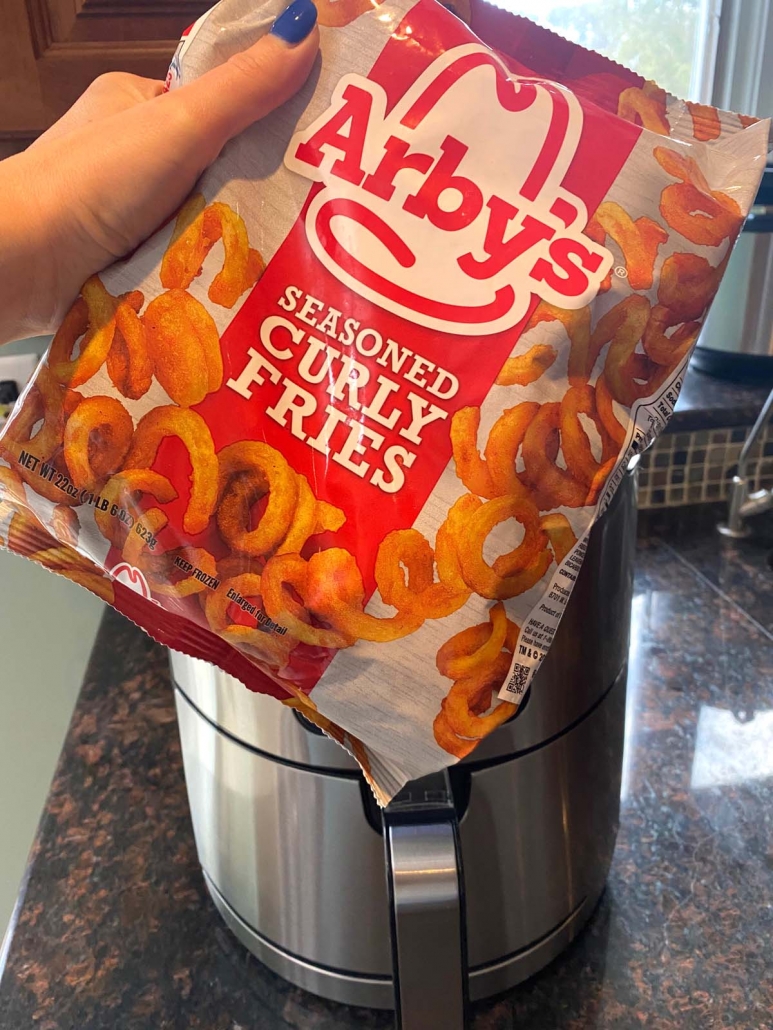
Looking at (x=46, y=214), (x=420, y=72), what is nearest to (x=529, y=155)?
(x=420, y=72)

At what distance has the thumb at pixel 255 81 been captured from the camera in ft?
1.06

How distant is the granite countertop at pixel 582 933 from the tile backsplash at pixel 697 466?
26cm

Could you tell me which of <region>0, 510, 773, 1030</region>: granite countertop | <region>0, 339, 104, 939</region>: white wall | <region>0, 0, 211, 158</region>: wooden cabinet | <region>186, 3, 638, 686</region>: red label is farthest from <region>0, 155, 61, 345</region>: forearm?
<region>0, 339, 104, 939</region>: white wall

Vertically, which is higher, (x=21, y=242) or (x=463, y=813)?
(x=21, y=242)

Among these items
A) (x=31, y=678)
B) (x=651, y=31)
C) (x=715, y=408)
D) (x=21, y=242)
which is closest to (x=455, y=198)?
(x=21, y=242)

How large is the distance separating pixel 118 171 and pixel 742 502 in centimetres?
81

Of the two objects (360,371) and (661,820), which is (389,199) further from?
(661,820)

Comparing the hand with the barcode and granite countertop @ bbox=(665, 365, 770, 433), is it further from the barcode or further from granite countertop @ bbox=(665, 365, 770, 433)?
granite countertop @ bbox=(665, 365, 770, 433)

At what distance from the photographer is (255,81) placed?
1.06 ft

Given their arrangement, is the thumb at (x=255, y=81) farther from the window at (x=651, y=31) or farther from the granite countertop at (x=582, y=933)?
the window at (x=651, y=31)

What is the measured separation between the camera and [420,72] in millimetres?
330

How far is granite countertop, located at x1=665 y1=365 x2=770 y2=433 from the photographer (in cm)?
95

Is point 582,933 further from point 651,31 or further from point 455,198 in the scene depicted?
point 651,31

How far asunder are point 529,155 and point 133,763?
56 cm
